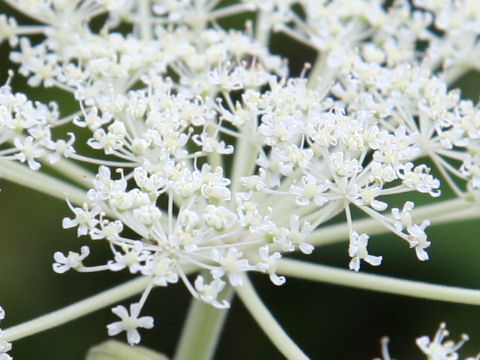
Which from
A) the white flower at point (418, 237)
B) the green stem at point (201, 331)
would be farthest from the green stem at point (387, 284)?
the green stem at point (201, 331)

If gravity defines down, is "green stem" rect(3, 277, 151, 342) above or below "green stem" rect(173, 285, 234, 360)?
below

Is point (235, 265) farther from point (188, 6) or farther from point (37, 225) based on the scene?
point (37, 225)

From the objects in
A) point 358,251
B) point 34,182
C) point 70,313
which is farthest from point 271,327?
point 34,182

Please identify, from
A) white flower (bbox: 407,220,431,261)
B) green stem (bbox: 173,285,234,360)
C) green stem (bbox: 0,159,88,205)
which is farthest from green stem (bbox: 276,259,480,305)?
green stem (bbox: 0,159,88,205)

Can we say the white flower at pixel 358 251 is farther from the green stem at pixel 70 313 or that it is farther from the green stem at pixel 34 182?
the green stem at pixel 34 182

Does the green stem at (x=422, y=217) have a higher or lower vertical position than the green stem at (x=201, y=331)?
higher

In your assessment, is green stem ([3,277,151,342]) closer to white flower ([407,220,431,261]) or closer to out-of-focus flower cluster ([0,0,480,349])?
out-of-focus flower cluster ([0,0,480,349])

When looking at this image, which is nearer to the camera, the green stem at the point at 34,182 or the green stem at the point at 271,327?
the green stem at the point at 271,327

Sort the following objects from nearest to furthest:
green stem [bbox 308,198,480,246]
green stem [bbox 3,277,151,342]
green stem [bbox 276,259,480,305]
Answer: green stem [bbox 3,277,151,342] < green stem [bbox 276,259,480,305] < green stem [bbox 308,198,480,246]
